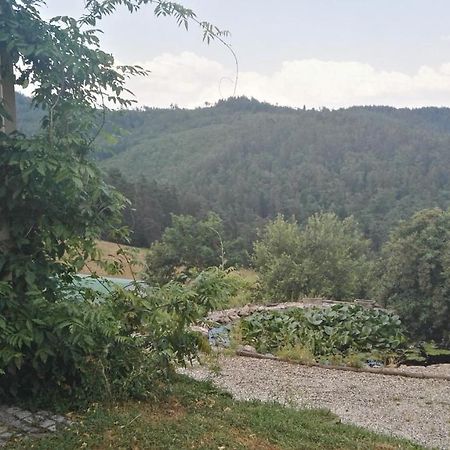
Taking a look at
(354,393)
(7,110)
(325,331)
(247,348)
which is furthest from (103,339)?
(325,331)

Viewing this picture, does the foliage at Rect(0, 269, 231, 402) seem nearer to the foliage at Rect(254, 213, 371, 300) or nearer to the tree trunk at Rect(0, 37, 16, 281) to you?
the tree trunk at Rect(0, 37, 16, 281)

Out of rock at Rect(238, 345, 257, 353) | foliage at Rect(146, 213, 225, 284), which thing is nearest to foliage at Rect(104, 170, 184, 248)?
foliage at Rect(146, 213, 225, 284)

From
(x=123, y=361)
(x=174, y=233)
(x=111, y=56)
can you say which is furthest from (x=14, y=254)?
(x=174, y=233)

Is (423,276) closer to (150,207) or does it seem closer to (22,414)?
(22,414)

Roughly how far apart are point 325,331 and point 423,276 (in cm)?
343

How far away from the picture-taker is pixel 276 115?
79.9 meters

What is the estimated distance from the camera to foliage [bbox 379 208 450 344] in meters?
10.9

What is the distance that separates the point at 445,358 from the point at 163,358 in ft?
26.1

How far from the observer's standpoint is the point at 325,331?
8.87 m

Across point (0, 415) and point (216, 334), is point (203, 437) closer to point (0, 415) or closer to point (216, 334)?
point (0, 415)

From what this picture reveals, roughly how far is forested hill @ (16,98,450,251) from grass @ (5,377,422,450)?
1313 inches

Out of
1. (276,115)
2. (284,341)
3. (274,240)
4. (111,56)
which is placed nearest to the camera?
(111,56)

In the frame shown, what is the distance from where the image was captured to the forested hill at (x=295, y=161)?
47.4 m

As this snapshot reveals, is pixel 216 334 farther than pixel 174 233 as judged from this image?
No
